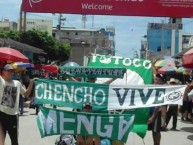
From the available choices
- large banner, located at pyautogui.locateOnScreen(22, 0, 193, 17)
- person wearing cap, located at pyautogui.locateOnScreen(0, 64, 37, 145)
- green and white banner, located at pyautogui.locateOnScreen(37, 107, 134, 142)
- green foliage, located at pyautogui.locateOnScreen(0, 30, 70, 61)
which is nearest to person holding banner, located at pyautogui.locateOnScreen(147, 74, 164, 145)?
green and white banner, located at pyautogui.locateOnScreen(37, 107, 134, 142)

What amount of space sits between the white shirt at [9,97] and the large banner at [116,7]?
10.2 m

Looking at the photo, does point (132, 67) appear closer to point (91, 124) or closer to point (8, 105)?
point (91, 124)

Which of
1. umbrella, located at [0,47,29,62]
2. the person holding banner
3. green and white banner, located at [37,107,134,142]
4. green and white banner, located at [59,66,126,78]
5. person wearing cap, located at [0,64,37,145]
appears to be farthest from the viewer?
umbrella, located at [0,47,29,62]

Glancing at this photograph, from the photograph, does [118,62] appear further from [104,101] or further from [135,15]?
[135,15]

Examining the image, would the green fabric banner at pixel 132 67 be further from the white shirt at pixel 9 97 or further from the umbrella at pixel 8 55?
the umbrella at pixel 8 55

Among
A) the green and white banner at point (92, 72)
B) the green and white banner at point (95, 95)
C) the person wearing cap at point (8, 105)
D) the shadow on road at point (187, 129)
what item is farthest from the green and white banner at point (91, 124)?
the shadow on road at point (187, 129)

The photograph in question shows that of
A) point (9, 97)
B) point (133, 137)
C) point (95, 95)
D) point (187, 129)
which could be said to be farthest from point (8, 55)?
point (95, 95)

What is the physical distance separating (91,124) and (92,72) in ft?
3.74

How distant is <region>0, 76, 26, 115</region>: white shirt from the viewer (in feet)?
25.4

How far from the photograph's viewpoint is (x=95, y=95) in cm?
787

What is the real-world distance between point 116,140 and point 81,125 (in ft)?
2.09

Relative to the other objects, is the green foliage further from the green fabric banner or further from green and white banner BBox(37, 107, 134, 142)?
green and white banner BBox(37, 107, 134, 142)

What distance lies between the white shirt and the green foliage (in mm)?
39073

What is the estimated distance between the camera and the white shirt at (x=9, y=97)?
7.74m
